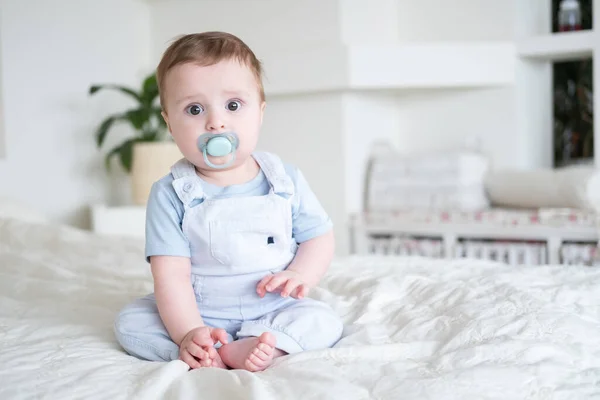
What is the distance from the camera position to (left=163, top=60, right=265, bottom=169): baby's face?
1.09 m

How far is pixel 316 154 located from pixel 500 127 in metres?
0.79

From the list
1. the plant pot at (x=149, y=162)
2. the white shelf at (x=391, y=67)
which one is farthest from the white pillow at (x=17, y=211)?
the white shelf at (x=391, y=67)

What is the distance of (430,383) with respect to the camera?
0.86 metres

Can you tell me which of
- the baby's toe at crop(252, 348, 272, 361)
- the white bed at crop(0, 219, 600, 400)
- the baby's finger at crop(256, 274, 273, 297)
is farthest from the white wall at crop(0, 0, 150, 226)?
the baby's toe at crop(252, 348, 272, 361)

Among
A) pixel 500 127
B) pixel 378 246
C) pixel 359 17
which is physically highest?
pixel 359 17

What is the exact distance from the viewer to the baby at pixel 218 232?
108 centimetres

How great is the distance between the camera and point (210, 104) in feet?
3.60

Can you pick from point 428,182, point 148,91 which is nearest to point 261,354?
point 428,182

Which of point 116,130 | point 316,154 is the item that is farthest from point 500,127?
point 116,130

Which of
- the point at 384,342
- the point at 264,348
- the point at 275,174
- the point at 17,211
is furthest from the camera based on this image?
the point at 17,211

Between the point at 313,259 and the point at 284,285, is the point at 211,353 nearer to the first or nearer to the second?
the point at 284,285

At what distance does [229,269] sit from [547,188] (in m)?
1.99

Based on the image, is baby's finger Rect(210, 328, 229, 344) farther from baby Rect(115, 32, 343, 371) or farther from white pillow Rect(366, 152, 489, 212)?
white pillow Rect(366, 152, 489, 212)

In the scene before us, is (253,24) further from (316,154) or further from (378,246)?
(378,246)
